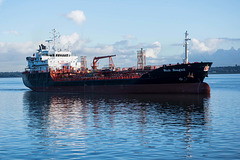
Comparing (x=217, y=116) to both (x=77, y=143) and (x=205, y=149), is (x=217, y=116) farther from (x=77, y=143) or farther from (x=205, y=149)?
(x=77, y=143)

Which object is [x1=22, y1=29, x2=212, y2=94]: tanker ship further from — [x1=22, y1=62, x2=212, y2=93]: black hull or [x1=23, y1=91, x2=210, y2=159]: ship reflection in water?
[x1=23, y1=91, x2=210, y2=159]: ship reflection in water

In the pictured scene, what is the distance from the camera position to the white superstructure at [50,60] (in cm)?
7281

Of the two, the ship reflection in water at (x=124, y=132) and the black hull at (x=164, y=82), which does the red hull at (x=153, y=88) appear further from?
the ship reflection in water at (x=124, y=132)

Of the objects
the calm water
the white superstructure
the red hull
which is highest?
the white superstructure

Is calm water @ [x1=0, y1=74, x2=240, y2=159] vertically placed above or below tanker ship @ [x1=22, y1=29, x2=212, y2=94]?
below

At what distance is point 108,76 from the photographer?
62.0m

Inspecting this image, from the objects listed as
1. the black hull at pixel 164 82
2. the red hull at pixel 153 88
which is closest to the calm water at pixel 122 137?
the black hull at pixel 164 82

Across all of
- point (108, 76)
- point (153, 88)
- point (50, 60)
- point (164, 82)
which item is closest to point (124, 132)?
point (164, 82)

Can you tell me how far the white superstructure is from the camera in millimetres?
72812

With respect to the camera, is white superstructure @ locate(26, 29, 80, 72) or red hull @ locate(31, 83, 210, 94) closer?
red hull @ locate(31, 83, 210, 94)

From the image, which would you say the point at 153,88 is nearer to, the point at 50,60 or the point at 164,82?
the point at 164,82

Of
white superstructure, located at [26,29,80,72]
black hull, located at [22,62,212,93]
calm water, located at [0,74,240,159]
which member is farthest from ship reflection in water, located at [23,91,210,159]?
white superstructure, located at [26,29,80,72]

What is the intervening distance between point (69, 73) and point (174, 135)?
51760mm

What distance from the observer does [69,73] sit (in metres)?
68.8
